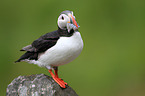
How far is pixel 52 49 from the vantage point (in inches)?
125

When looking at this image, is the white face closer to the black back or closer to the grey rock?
the black back

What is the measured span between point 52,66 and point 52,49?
296 mm

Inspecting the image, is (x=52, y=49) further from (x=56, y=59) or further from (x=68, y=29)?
Answer: (x=68, y=29)

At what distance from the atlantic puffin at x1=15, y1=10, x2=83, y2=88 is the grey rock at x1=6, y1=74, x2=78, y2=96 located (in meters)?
0.10

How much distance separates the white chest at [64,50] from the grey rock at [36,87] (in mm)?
283

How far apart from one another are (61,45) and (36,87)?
2.13ft

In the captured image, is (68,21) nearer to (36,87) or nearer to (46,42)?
(46,42)

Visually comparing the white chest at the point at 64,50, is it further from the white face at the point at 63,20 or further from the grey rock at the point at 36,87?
the grey rock at the point at 36,87

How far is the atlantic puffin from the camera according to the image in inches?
121

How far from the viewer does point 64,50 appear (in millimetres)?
3096

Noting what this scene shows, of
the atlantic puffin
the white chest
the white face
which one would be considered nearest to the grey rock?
the atlantic puffin

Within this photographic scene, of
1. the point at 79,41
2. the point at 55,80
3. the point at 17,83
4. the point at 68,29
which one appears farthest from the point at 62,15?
the point at 17,83

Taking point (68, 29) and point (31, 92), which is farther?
point (31, 92)

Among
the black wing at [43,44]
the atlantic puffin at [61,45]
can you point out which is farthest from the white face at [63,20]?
the black wing at [43,44]
